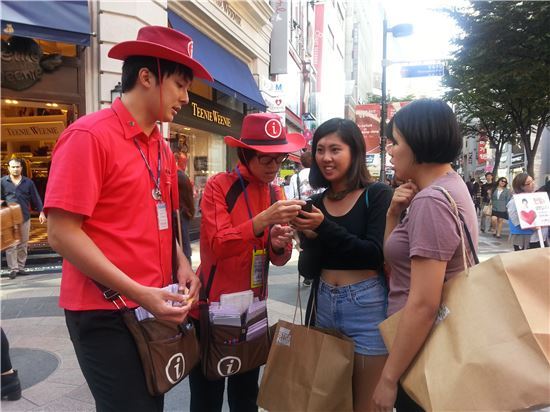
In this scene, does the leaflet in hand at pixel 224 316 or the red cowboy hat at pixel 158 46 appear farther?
the leaflet in hand at pixel 224 316

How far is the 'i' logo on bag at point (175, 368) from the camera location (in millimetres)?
1573

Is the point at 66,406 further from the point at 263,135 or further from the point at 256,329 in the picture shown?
the point at 263,135

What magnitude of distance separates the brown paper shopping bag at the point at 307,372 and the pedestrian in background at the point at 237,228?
1.17ft

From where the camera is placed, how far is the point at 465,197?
1.56 metres

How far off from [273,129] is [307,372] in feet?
4.21

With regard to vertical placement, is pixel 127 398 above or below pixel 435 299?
below

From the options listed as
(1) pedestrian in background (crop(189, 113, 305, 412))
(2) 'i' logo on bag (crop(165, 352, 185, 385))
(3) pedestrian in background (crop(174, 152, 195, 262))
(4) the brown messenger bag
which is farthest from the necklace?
(3) pedestrian in background (crop(174, 152, 195, 262))

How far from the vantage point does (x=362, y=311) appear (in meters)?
2.05

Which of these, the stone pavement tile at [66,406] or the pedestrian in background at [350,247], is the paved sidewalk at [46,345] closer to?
the stone pavement tile at [66,406]

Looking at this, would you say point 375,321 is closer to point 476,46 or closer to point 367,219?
point 367,219

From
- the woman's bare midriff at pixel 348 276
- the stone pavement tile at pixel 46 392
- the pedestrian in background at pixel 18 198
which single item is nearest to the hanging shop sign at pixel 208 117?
the pedestrian in background at pixel 18 198

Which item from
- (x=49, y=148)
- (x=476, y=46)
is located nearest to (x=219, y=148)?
(x=49, y=148)

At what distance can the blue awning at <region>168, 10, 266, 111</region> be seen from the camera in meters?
9.76

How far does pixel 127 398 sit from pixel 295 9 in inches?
967
